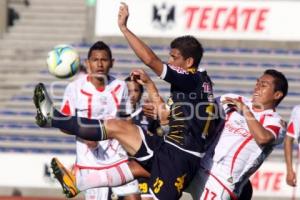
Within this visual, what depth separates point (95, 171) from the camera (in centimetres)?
919

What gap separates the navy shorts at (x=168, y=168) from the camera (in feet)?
27.0

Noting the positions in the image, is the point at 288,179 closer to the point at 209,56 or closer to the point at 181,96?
the point at 181,96

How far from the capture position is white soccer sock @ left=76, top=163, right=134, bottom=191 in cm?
879

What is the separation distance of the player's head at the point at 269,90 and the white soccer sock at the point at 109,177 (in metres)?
1.37

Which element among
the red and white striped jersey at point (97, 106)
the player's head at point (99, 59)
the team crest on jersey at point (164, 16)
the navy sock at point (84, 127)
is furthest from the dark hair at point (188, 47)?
the team crest on jersey at point (164, 16)

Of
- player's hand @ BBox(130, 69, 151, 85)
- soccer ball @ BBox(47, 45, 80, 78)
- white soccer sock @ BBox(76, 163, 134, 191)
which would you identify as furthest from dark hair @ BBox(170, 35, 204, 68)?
soccer ball @ BBox(47, 45, 80, 78)

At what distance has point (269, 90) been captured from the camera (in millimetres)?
8570

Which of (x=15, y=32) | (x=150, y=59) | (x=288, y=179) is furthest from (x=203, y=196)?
(x=15, y=32)

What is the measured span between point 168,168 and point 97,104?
2415mm

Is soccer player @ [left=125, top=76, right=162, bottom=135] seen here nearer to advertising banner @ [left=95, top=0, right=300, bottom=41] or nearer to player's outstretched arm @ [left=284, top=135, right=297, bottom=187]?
player's outstretched arm @ [left=284, top=135, right=297, bottom=187]

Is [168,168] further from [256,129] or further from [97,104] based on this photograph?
[97,104]

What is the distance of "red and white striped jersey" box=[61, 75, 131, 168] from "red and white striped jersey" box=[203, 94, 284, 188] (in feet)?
6.24

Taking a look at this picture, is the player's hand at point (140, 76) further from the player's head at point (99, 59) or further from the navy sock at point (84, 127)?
the player's head at point (99, 59)

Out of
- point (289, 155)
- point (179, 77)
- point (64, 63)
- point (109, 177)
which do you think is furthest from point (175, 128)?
point (64, 63)
